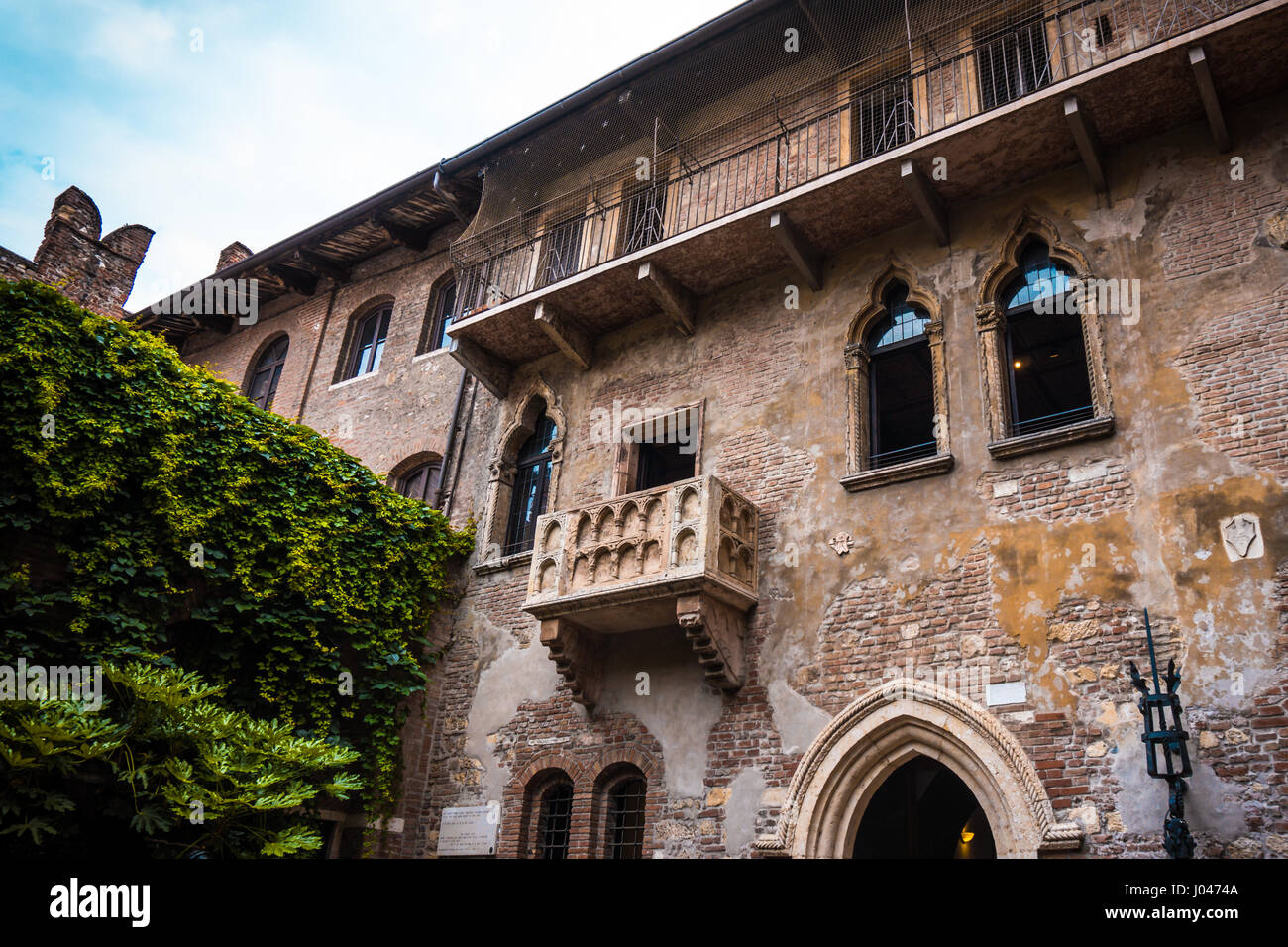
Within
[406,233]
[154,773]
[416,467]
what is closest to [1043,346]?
[416,467]

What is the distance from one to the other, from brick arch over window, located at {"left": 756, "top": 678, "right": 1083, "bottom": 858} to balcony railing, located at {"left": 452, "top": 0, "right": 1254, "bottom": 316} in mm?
5568

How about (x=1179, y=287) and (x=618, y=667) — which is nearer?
(x=1179, y=287)

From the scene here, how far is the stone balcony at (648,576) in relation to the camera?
9312 millimetres

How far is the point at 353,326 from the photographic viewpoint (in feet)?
56.2

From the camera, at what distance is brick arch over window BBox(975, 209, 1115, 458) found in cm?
848

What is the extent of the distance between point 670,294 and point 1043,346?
426 cm

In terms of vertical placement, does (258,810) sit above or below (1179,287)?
below

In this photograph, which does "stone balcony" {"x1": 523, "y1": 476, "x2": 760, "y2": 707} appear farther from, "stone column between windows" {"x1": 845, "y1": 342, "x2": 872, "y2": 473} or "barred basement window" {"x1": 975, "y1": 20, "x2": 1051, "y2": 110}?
"barred basement window" {"x1": 975, "y1": 20, "x2": 1051, "y2": 110}

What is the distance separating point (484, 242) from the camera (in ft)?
45.7

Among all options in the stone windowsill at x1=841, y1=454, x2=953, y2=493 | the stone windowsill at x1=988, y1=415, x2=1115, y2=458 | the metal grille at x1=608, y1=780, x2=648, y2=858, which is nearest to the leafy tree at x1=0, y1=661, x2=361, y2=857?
the metal grille at x1=608, y1=780, x2=648, y2=858

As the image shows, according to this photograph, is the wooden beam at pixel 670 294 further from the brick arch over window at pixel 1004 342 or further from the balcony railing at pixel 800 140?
the brick arch over window at pixel 1004 342
